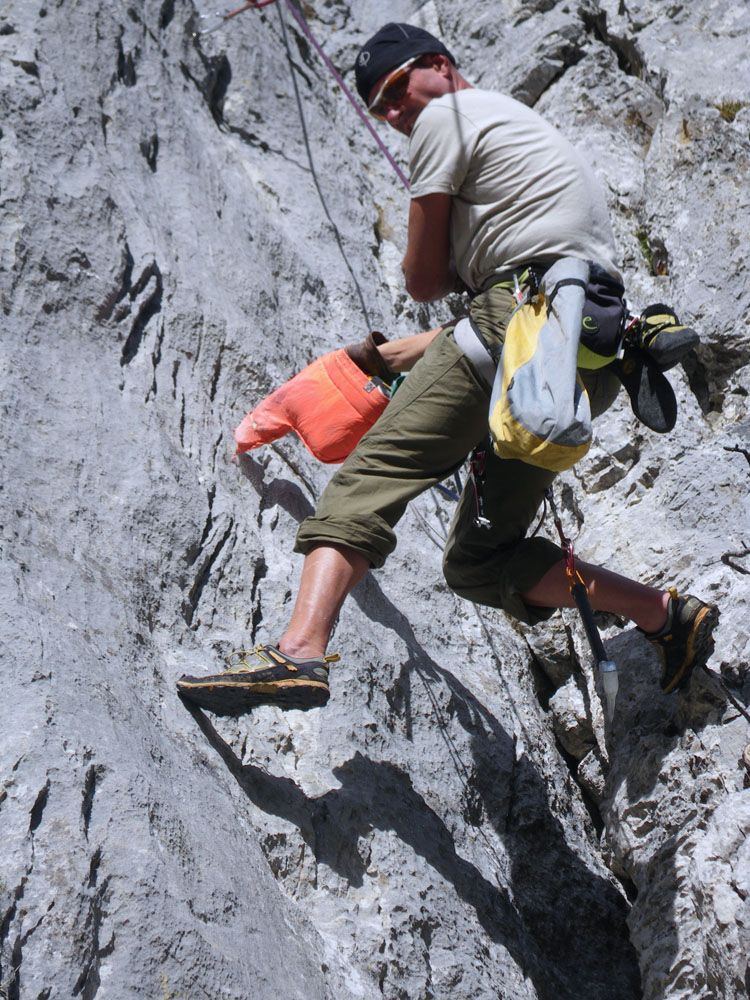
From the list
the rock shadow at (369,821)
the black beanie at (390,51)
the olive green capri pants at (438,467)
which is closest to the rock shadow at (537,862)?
the rock shadow at (369,821)

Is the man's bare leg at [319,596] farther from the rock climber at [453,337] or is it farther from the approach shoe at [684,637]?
the approach shoe at [684,637]

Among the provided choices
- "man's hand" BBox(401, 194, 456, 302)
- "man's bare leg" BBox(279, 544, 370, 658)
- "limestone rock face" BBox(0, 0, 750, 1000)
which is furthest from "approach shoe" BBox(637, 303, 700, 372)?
"man's bare leg" BBox(279, 544, 370, 658)

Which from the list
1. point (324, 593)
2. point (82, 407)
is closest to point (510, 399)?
point (324, 593)

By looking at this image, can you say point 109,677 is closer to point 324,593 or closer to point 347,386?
point 324,593

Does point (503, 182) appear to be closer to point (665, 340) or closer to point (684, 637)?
point (665, 340)

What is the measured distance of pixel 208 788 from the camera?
295 cm

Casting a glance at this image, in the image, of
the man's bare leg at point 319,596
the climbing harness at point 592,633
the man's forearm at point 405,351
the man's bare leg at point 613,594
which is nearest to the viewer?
the man's bare leg at point 319,596

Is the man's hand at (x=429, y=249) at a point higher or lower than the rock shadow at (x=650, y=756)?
higher

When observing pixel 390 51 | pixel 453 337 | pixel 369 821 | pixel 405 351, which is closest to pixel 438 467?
pixel 453 337

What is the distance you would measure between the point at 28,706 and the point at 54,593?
1.71 feet

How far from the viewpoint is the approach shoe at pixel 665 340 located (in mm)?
3398

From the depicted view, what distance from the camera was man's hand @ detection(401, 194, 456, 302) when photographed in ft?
11.1

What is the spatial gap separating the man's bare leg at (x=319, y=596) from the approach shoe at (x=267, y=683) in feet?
0.19

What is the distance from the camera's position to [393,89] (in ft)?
11.4
